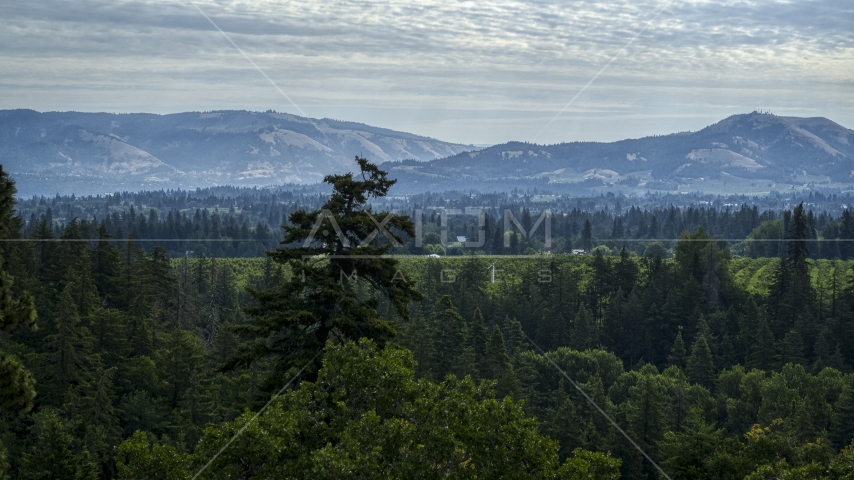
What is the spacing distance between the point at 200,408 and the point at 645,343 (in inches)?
2016

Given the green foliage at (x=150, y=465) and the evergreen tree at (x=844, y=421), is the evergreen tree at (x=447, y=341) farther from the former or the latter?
the green foliage at (x=150, y=465)

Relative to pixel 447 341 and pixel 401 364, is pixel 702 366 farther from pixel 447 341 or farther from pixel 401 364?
pixel 401 364

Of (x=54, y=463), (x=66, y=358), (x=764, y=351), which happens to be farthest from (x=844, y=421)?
(x=54, y=463)

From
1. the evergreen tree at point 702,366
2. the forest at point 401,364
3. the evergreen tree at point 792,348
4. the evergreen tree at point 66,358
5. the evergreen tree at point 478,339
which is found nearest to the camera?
the forest at point 401,364

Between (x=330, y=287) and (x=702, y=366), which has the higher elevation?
(x=330, y=287)

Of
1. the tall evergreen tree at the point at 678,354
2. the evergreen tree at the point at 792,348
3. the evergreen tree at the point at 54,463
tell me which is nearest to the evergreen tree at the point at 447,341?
the tall evergreen tree at the point at 678,354

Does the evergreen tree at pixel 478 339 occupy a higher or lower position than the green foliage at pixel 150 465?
lower

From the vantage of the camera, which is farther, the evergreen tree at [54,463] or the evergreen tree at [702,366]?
the evergreen tree at [702,366]

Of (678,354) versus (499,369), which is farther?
(678,354)

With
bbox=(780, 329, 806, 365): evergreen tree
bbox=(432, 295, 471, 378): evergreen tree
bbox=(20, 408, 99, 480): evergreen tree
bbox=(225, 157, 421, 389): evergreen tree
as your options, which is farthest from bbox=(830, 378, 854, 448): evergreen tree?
bbox=(20, 408, 99, 480): evergreen tree

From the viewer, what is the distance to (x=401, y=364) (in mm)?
21500

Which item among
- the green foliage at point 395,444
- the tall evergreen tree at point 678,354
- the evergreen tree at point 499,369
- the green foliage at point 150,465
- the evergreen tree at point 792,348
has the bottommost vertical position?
the tall evergreen tree at point 678,354

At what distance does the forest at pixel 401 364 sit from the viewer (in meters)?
18.7

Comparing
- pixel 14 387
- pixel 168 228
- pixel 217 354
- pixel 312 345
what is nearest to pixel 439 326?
pixel 217 354
